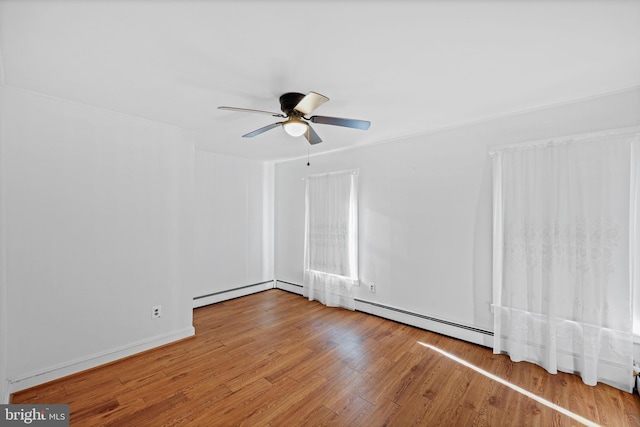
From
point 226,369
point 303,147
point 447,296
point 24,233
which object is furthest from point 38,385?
point 447,296

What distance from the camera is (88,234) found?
8.07 ft

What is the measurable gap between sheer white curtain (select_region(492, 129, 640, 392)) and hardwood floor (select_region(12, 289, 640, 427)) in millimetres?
260

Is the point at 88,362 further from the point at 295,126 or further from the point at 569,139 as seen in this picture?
the point at 569,139

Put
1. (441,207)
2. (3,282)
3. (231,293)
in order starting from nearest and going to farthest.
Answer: (3,282) → (441,207) → (231,293)

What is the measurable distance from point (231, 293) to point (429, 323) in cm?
315

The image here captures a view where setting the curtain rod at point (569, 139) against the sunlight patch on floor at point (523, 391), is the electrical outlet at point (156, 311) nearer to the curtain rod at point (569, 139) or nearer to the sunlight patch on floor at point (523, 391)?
the sunlight patch on floor at point (523, 391)

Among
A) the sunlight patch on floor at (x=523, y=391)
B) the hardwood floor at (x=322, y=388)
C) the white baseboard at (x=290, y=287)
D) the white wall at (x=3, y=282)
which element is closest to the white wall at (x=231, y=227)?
the white baseboard at (x=290, y=287)

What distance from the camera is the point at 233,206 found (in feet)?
15.1

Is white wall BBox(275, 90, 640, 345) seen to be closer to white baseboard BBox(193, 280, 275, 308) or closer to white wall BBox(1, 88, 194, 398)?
white baseboard BBox(193, 280, 275, 308)

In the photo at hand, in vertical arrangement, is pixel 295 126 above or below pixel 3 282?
above

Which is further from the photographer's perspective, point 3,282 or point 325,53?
point 3,282

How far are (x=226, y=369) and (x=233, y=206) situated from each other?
9.00ft

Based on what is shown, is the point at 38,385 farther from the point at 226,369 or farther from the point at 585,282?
the point at 585,282

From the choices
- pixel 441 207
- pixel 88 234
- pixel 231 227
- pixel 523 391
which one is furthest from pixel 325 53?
pixel 231 227
